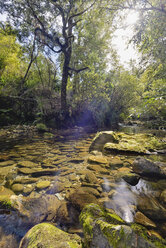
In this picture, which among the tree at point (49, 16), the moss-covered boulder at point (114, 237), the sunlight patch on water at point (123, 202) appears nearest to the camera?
the moss-covered boulder at point (114, 237)

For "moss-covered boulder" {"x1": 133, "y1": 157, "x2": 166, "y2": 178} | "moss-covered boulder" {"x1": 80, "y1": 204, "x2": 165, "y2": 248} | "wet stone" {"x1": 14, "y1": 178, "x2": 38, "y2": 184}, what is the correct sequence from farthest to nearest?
"moss-covered boulder" {"x1": 133, "y1": 157, "x2": 166, "y2": 178}, "wet stone" {"x1": 14, "y1": 178, "x2": 38, "y2": 184}, "moss-covered boulder" {"x1": 80, "y1": 204, "x2": 165, "y2": 248}

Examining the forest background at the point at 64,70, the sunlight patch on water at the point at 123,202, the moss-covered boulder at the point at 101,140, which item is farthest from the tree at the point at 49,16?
the sunlight patch on water at the point at 123,202

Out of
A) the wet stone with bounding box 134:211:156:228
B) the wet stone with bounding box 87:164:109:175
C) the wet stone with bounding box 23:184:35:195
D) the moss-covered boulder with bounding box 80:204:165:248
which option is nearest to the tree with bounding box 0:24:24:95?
the wet stone with bounding box 23:184:35:195

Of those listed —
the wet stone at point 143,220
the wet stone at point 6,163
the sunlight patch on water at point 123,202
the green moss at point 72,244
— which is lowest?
the sunlight patch on water at point 123,202

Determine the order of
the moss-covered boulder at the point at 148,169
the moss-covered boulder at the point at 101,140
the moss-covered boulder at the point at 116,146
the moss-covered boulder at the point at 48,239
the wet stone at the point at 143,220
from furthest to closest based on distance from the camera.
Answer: the moss-covered boulder at the point at 101,140 → the moss-covered boulder at the point at 116,146 → the moss-covered boulder at the point at 148,169 → the wet stone at the point at 143,220 → the moss-covered boulder at the point at 48,239

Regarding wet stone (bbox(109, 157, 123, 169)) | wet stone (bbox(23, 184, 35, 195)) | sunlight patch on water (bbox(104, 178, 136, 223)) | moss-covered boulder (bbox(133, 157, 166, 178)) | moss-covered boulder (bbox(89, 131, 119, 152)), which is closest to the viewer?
sunlight patch on water (bbox(104, 178, 136, 223))

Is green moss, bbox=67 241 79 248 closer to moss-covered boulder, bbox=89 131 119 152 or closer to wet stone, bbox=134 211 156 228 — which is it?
wet stone, bbox=134 211 156 228

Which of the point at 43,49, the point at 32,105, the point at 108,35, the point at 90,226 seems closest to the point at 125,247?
the point at 90,226

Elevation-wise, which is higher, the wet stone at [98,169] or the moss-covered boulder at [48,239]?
the moss-covered boulder at [48,239]

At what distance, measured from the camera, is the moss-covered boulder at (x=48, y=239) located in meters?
1.36

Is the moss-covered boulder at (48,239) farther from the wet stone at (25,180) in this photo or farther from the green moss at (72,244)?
the wet stone at (25,180)

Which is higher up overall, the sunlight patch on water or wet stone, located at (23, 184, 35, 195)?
wet stone, located at (23, 184, 35, 195)

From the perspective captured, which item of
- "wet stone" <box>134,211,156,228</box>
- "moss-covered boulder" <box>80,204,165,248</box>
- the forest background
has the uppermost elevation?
the forest background

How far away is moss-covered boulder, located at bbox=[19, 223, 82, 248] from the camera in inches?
53.5
